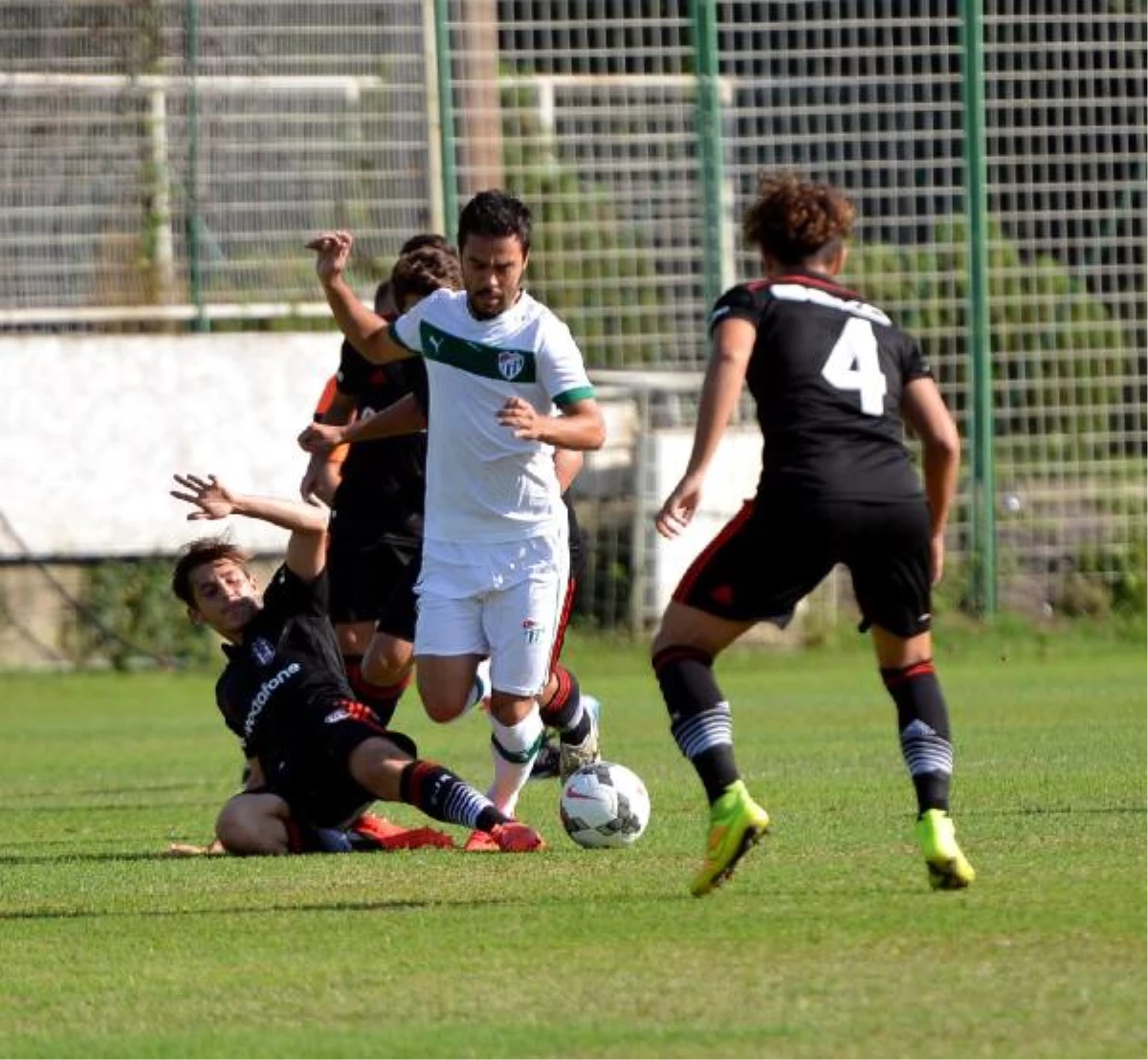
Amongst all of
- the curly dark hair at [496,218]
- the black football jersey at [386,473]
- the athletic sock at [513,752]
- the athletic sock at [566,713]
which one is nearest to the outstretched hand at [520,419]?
the curly dark hair at [496,218]

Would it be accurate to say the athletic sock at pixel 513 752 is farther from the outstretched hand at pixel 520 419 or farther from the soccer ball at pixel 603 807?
the outstretched hand at pixel 520 419

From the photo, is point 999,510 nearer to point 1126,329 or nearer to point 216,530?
point 1126,329

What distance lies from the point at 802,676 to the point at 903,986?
12.9 meters

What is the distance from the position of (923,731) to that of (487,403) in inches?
79.9

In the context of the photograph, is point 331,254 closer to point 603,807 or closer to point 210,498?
point 210,498

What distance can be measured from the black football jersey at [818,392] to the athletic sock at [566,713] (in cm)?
252

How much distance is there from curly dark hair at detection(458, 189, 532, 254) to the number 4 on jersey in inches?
57.6

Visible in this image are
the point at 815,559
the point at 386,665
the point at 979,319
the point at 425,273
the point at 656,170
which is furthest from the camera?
the point at 979,319

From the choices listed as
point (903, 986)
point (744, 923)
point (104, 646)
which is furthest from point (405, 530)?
point (104, 646)

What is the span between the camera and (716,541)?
6.92m

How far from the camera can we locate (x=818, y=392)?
6.77 meters

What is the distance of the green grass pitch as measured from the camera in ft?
16.8

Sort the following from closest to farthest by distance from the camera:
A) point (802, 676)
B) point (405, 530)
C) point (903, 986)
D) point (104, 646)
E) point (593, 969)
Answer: point (903, 986), point (593, 969), point (405, 530), point (802, 676), point (104, 646)

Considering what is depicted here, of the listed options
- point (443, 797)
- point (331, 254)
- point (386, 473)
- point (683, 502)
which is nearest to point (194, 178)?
point (386, 473)
